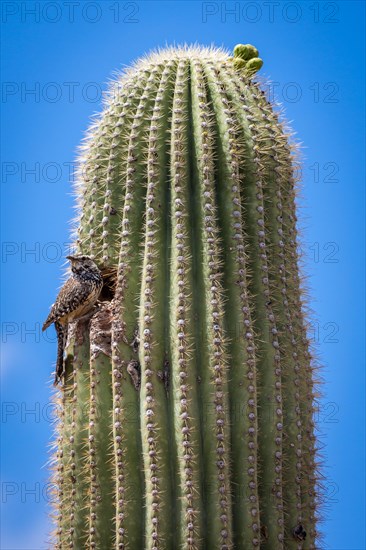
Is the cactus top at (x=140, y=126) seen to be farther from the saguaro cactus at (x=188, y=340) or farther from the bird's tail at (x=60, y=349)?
the bird's tail at (x=60, y=349)

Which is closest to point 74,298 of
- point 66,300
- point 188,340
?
point 66,300

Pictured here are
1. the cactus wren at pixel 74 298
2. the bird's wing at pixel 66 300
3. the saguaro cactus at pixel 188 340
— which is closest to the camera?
the saguaro cactus at pixel 188 340

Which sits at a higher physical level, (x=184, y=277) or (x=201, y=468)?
(x=184, y=277)

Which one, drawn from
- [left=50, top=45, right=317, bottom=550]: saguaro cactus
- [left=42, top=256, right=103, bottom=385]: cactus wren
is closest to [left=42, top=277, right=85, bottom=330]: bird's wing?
[left=42, top=256, right=103, bottom=385]: cactus wren

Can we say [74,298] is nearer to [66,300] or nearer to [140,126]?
[66,300]

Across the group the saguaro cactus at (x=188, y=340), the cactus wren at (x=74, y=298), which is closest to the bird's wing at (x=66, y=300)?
the cactus wren at (x=74, y=298)

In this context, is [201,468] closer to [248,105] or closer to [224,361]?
[224,361]

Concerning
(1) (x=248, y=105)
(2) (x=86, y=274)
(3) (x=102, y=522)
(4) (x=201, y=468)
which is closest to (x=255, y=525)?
(4) (x=201, y=468)
